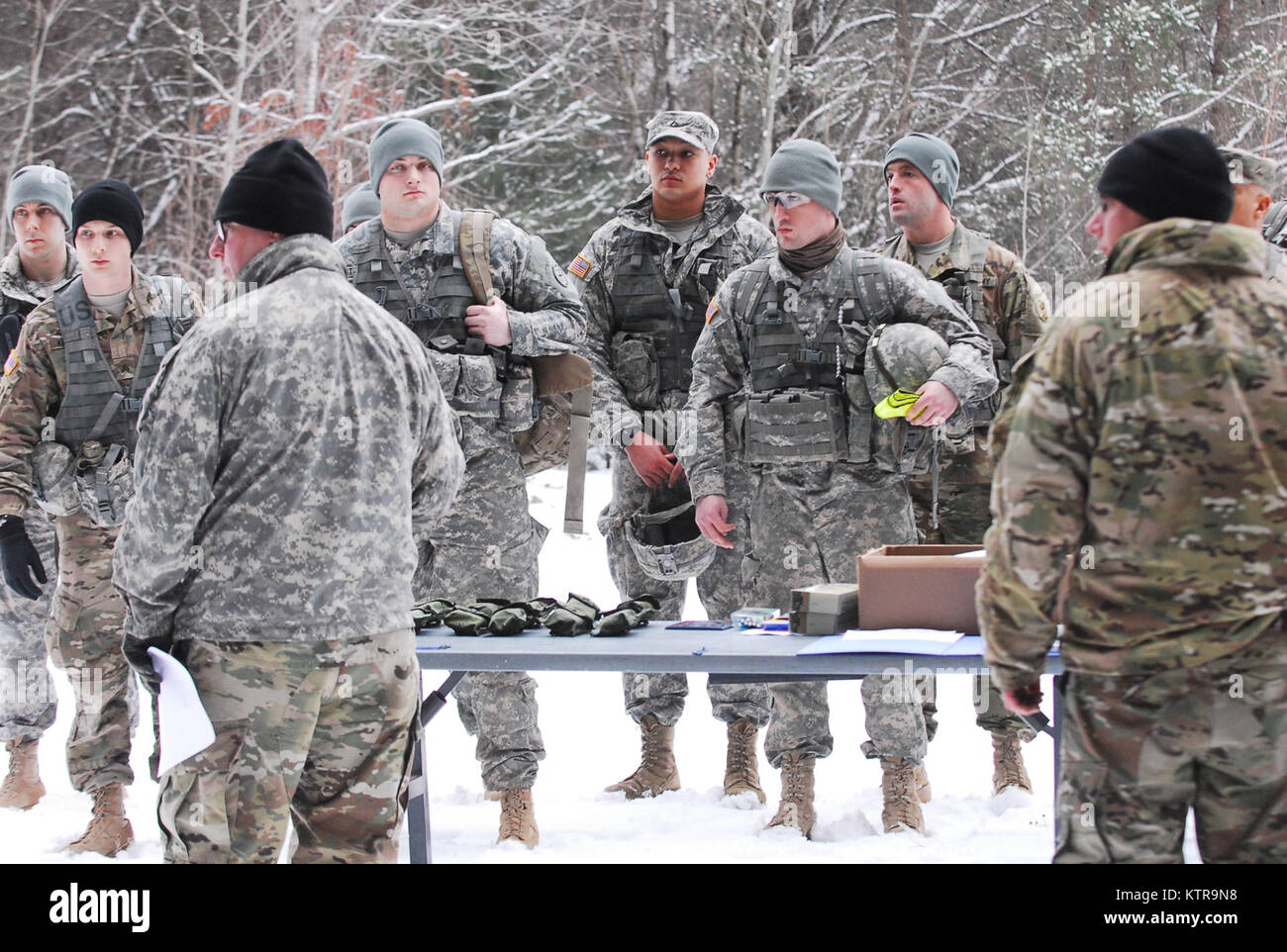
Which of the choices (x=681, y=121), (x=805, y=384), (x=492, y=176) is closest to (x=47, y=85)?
(x=492, y=176)

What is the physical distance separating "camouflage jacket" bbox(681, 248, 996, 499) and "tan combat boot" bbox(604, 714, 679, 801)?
1091 mm

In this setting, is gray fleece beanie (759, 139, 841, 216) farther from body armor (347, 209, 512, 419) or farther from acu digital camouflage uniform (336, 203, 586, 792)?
body armor (347, 209, 512, 419)

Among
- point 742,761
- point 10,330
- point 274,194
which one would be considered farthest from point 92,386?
point 742,761

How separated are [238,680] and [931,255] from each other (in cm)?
355

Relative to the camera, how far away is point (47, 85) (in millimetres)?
17062

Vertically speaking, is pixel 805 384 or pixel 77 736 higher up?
pixel 805 384

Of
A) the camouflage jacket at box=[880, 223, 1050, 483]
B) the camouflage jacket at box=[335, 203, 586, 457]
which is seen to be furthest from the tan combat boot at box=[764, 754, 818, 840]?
the camouflage jacket at box=[335, 203, 586, 457]

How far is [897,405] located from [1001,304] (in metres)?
1.21

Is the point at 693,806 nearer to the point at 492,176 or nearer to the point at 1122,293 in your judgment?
the point at 1122,293

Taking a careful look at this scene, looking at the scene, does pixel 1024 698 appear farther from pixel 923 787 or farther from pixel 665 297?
pixel 665 297

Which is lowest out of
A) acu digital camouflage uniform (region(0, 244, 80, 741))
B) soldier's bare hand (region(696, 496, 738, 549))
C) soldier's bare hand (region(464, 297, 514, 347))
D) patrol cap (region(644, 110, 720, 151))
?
acu digital camouflage uniform (region(0, 244, 80, 741))

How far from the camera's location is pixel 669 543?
229 inches

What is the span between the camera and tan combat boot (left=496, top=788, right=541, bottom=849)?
5.06m

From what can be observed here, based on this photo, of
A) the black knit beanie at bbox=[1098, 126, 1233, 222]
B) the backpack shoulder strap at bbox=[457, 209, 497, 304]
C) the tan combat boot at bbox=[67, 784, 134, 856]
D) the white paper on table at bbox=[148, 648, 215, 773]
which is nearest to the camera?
the black knit beanie at bbox=[1098, 126, 1233, 222]
